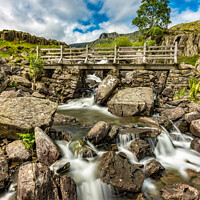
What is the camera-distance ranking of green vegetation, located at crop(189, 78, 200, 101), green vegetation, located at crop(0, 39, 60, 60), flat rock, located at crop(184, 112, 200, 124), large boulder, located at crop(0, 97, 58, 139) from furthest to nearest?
green vegetation, located at crop(0, 39, 60, 60) < green vegetation, located at crop(189, 78, 200, 101) < flat rock, located at crop(184, 112, 200, 124) < large boulder, located at crop(0, 97, 58, 139)

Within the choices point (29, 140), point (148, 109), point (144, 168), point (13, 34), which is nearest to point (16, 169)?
point (29, 140)

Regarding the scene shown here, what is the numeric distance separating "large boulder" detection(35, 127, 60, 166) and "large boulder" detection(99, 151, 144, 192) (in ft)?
5.98

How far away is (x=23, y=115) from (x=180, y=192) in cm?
653

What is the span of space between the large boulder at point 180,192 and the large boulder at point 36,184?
11.0 feet

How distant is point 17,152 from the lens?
5262 millimetres


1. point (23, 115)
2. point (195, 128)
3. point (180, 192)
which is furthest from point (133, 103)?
point (23, 115)

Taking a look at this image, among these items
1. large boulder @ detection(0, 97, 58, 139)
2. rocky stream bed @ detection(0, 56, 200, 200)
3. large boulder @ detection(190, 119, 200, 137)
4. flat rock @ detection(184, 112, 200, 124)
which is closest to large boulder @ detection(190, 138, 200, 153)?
rocky stream bed @ detection(0, 56, 200, 200)

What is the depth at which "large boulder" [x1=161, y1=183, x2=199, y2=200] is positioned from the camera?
4186 millimetres

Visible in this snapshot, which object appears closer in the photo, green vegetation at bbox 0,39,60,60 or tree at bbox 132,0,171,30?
green vegetation at bbox 0,39,60,60

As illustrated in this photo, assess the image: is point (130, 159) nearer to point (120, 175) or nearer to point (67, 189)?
point (120, 175)

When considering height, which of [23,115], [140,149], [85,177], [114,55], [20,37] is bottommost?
[85,177]

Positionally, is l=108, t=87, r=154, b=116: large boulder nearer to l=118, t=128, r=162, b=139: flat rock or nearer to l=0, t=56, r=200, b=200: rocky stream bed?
l=0, t=56, r=200, b=200: rocky stream bed

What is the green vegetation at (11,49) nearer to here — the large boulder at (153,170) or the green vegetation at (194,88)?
the large boulder at (153,170)

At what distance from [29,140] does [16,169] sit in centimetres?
117
